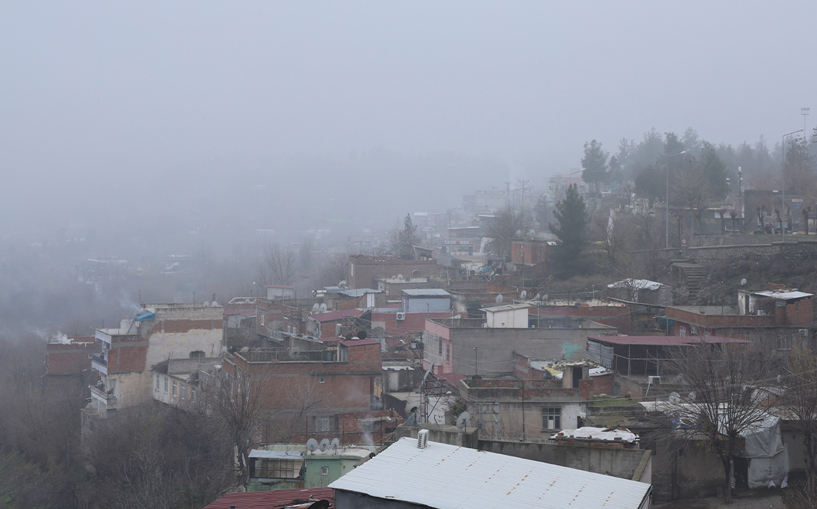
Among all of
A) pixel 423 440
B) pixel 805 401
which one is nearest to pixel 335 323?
pixel 805 401

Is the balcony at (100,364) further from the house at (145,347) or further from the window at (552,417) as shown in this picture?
the window at (552,417)

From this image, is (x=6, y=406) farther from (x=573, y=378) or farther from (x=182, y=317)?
(x=573, y=378)

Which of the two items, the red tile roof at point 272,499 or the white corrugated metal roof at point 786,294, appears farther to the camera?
the white corrugated metal roof at point 786,294

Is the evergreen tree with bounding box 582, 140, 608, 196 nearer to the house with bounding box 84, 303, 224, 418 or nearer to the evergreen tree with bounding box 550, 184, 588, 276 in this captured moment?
the evergreen tree with bounding box 550, 184, 588, 276

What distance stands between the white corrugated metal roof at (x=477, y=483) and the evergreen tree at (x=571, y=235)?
1115 inches

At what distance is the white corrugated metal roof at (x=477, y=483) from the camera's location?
698 centimetres

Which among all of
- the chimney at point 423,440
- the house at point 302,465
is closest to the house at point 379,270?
the house at point 302,465

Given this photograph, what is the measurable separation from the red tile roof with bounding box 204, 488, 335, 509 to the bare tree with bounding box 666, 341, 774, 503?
682 cm

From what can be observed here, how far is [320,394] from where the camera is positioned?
20.7 meters

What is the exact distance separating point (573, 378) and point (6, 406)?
27425 mm

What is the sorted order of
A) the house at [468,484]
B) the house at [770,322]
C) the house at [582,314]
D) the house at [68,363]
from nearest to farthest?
the house at [468,484] → the house at [770,322] → the house at [582,314] → the house at [68,363]

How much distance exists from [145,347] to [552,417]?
1805 cm

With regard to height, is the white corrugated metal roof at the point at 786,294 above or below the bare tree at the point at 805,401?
above

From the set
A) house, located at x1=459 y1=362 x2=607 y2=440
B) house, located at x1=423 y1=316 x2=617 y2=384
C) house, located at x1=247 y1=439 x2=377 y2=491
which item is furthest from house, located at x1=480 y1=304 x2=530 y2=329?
house, located at x1=247 y1=439 x2=377 y2=491
